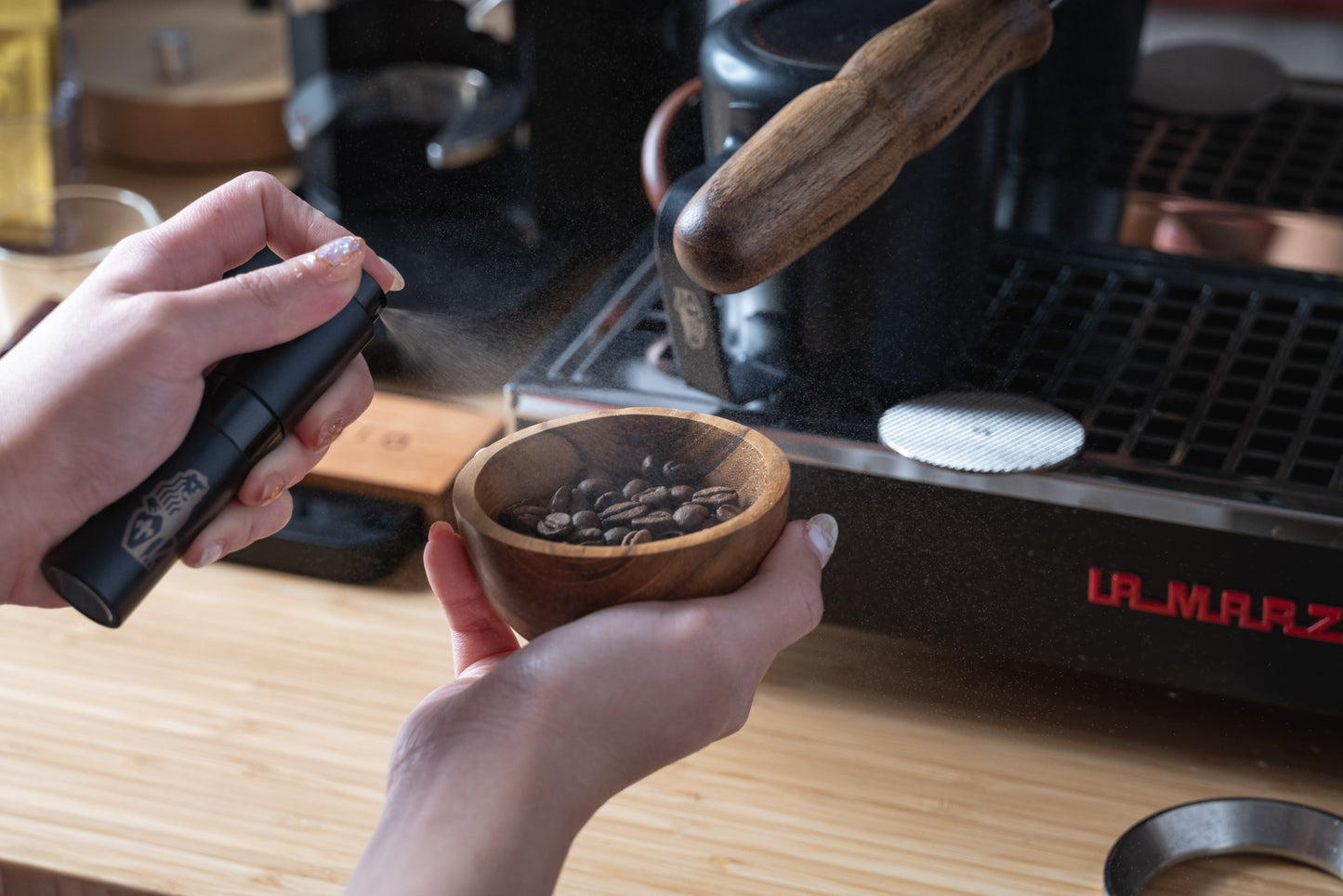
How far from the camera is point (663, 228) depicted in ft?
1.31

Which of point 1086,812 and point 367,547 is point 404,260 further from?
point 1086,812

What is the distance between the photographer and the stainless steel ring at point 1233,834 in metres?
0.47

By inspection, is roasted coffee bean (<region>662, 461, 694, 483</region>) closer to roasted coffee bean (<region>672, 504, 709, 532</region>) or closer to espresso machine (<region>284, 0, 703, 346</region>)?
roasted coffee bean (<region>672, 504, 709, 532</region>)

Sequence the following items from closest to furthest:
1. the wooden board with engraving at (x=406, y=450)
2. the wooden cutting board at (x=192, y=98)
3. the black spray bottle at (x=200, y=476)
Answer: the black spray bottle at (x=200, y=476) < the wooden board with engraving at (x=406, y=450) < the wooden cutting board at (x=192, y=98)

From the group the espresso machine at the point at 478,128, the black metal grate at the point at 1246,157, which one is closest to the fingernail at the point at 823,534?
the espresso machine at the point at 478,128

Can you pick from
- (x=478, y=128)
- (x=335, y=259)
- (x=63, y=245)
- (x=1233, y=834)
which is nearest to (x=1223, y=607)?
(x=1233, y=834)

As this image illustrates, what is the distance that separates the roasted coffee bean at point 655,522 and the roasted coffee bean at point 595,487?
0.06 feet

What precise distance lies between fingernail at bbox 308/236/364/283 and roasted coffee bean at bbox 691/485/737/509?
110 millimetres

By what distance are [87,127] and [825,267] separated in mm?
704

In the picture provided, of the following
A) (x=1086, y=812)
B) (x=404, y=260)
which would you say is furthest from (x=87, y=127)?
(x=1086, y=812)

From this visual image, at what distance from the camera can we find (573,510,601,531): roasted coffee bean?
1.21 feet

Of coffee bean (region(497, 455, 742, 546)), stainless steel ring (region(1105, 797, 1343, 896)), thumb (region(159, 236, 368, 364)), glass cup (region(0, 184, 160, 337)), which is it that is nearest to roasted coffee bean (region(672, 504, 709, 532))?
coffee bean (region(497, 455, 742, 546))

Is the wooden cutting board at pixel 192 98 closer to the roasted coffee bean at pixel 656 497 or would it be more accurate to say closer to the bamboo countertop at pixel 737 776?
the bamboo countertop at pixel 737 776

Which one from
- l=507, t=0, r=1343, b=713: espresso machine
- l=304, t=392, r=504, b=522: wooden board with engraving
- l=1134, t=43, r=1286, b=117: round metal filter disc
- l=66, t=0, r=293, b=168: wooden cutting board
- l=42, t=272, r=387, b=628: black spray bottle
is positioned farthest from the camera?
l=66, t=0, r=293, b=168: wooden cutting board
